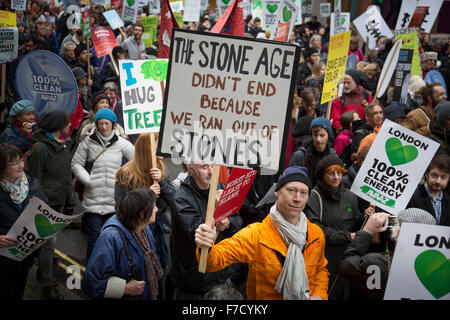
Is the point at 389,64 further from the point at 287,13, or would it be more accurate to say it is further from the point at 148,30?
the point at 148,30

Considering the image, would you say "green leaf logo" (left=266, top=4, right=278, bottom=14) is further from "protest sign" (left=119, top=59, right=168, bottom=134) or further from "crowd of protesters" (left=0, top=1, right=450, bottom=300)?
"protest sign" (left=119, top=59, right=168, bottom=134)

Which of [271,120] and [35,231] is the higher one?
[271,120]

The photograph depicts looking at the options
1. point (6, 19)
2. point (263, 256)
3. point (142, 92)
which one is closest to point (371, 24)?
point (6, 19)

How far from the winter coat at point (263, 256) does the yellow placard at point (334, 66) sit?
4.12 meters

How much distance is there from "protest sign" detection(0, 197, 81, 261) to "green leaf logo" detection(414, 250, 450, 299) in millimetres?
2456

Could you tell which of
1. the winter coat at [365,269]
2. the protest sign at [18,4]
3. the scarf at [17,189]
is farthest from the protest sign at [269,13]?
the winter coat at [365,269]

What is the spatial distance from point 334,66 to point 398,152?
3212mm

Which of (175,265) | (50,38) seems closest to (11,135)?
(175,265)

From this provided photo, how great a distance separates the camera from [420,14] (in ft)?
37.1

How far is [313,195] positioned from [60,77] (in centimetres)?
381
